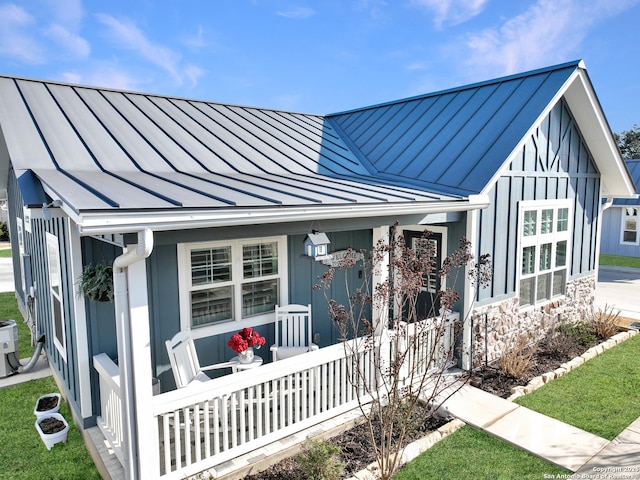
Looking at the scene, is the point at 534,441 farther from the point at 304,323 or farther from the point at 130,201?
the point at 130,201

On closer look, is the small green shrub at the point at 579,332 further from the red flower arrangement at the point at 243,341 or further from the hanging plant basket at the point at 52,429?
the hanging plant basket at the point at 52,429

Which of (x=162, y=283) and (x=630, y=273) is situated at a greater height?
(x=162, y=283)

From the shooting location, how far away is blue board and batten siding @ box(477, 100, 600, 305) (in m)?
7.14

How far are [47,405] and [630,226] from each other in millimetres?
24025

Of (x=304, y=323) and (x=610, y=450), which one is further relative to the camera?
(x=304, y=323)

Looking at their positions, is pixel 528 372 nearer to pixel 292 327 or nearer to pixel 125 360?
pixel 292 327

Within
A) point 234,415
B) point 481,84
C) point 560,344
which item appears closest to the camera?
point 234,415

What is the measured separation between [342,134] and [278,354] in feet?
19.5

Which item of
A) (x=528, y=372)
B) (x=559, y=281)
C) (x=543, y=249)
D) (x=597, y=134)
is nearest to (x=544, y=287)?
(x=559, y=281)

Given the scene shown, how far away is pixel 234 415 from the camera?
4551 millimetres

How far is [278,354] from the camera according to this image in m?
6.30

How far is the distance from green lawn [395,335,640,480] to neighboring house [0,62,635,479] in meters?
1.20

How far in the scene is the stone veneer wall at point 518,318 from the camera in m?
7.07

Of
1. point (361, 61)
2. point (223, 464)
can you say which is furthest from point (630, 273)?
point (361, 61)
